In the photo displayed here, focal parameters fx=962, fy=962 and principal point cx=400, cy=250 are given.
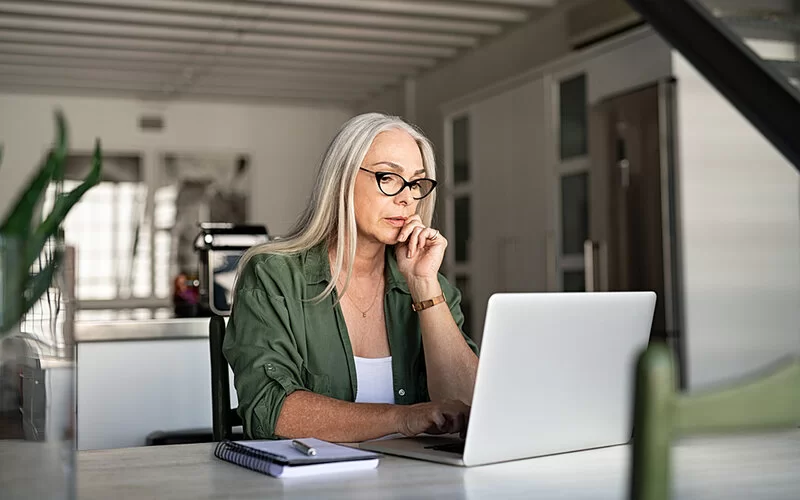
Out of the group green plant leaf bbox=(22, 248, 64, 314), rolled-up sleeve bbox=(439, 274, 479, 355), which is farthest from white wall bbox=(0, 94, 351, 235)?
green plant leaf bbox=(22, 248, 64, 314)

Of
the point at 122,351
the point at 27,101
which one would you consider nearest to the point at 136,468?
the point at 122,351

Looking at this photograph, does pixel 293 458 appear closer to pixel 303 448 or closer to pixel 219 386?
pixel 303 448

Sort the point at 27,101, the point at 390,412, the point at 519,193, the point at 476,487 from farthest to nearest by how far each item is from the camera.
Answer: the point at 27,101 → the point at 519,193 → the point at 390,412 → the point at 476,487

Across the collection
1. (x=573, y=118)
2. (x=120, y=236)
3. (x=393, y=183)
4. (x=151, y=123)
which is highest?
(x=151, y=123)

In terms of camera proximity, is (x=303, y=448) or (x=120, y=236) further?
(x=120, y=236)

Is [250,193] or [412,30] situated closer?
[412,30]

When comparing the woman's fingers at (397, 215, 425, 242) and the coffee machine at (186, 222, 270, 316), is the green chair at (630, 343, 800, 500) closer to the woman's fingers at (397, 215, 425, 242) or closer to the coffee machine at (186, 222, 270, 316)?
the woman's fingers at (397, 215, 425, 242)

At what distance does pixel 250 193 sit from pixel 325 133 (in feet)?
3.23

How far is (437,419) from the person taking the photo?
4.90ft

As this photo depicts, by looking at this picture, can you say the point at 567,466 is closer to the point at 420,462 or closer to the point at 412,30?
the point at 420,462

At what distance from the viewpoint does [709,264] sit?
3900 millimetres

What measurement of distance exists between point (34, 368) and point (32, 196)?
6.1 inches

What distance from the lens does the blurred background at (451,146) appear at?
3865 millimetres

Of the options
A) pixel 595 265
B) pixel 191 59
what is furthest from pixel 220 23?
pixel 595 265
